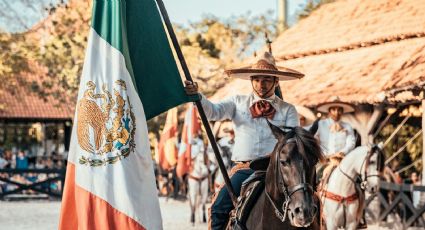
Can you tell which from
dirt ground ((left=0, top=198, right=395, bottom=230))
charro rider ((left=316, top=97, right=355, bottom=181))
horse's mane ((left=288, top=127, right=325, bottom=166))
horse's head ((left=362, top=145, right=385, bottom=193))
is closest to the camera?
horse's mane ((left=288, top=127, right=325, bottom=166))

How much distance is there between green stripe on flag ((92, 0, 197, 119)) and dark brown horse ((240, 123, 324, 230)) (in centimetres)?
114

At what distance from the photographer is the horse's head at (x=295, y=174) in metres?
7.36

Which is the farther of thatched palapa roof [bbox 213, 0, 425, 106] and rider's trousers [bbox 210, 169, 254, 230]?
thatched palapa roof [bbox 213, 0, 425, 106]

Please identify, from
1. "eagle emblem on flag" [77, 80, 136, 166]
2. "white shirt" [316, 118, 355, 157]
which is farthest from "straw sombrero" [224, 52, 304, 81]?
"white shirt" [316, 118, 355, 157]

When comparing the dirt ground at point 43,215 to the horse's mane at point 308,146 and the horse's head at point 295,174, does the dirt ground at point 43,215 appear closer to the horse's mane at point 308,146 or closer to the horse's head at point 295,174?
the horse's head at point 295,174

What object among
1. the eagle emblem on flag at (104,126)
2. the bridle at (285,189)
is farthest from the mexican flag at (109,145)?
the bridle at (285,189)

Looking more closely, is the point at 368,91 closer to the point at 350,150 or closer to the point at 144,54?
the point at 350,150

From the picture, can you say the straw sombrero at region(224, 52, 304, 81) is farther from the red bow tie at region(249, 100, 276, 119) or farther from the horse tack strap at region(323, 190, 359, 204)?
the horse tack strap at region(323, 190, 359, 204)

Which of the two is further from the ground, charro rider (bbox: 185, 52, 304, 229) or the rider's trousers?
charro rider (bbox: 185, 52, 304, 229)

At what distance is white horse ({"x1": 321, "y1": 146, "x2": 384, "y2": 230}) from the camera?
13859mm

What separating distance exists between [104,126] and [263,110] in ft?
5.40

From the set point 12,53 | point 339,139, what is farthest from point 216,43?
point 339,139

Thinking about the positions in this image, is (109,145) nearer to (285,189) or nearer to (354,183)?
(285,189)

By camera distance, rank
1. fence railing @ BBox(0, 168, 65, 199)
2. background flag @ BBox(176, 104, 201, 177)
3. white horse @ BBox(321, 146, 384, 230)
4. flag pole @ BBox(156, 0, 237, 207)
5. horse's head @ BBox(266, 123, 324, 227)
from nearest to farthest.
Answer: horse's head @ BBox(266, 123, 324, 227), flag pole @ BBox(156, 0, 237, 207), white horse @ BBox(321, 146, 384, 230), background flag @ BBox(176, 104, 201, 177), fence railing @ BBox(0, 168, 65, 199)
